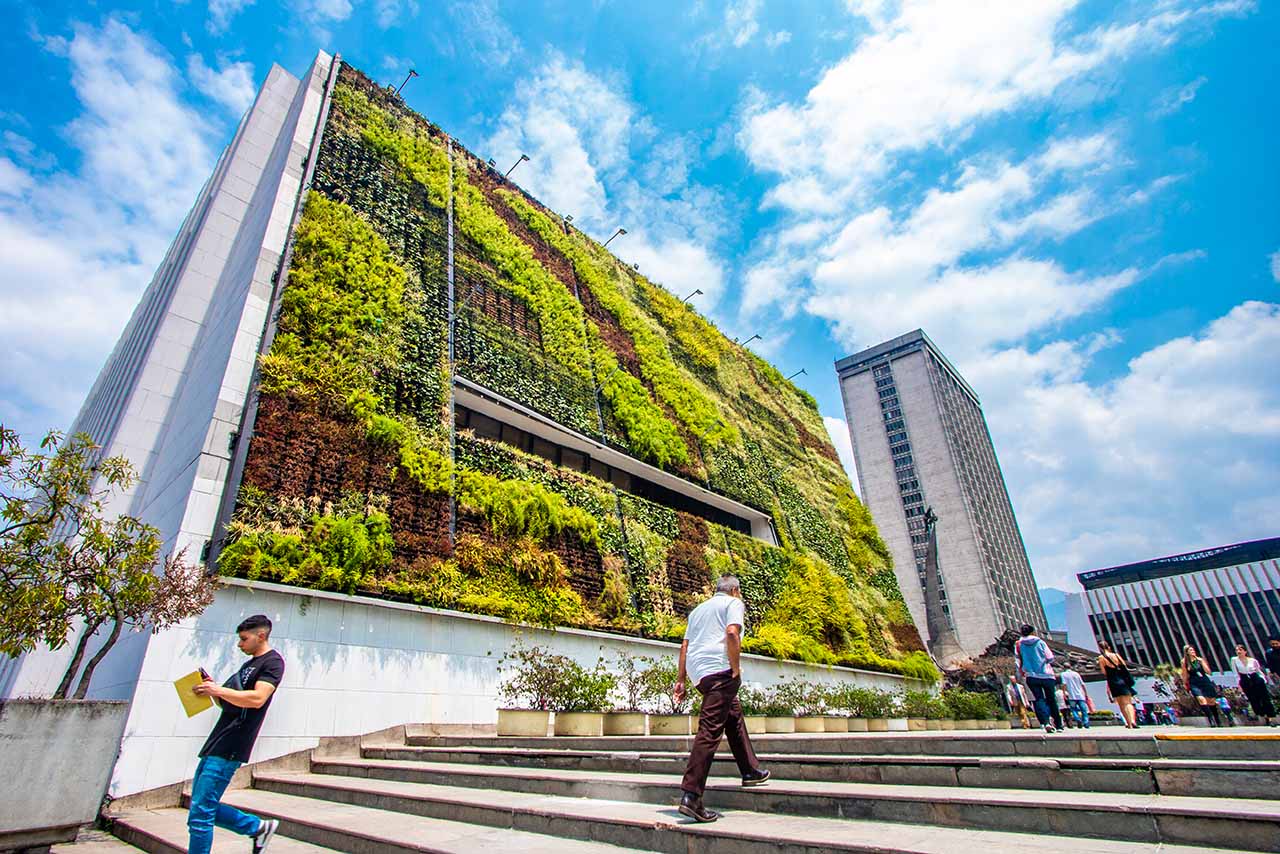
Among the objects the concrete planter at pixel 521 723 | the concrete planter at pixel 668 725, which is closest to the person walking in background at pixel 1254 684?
the concrete planter at pixel 668 725

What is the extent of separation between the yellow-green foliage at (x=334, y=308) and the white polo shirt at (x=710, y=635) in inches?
301

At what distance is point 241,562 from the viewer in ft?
25.4

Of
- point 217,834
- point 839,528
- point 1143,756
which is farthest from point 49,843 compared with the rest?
point 839,528

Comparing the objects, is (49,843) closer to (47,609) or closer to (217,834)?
(217,834)

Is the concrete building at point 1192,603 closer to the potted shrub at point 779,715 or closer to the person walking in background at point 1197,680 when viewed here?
the person walking in background at point 1197,680

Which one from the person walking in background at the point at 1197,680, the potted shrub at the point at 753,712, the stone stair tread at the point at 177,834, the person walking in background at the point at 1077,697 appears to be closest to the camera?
the stone stair tread at the point at 177,834

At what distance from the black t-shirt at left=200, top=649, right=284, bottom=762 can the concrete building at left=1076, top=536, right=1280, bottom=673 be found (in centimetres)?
7435

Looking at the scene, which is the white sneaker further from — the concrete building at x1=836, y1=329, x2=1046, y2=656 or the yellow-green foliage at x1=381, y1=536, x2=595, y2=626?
the concrete building at x1=836, y1=329, x2=1046, y2=656

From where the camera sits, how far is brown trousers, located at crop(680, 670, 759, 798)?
3789mm

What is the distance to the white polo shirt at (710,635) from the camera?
4.21 metres

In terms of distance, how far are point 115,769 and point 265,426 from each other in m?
4.32

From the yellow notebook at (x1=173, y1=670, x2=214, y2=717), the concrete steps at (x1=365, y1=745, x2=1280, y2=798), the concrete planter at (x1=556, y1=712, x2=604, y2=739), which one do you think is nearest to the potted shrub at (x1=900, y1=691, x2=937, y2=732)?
the concrete planter at (x1=556, y1=712, x2=604, y2=739)

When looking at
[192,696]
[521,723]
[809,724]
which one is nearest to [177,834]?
[192,696]

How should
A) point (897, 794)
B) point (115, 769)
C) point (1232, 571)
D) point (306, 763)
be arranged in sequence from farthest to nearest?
point (1232, 571) < point (306, 763) < point (115, 769) < point (897, 794)
